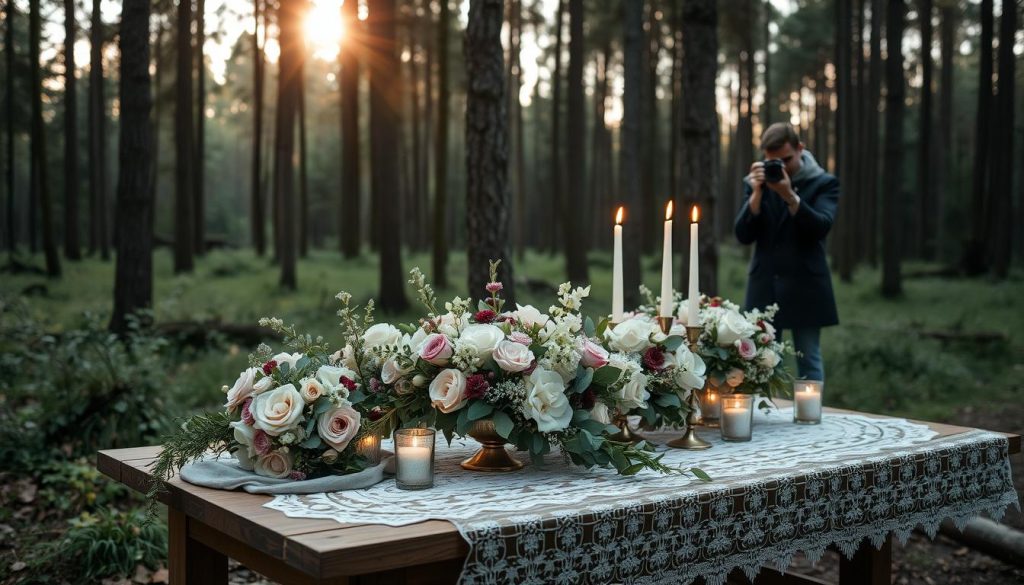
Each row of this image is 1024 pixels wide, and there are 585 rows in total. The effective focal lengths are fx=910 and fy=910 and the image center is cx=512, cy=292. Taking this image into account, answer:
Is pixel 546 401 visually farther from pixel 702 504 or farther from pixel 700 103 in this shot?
pixel 700 103

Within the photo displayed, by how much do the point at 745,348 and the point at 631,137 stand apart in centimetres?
934

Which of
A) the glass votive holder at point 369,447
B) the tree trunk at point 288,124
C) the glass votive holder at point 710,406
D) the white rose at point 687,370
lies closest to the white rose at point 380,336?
the glass votive holder at point 369,447

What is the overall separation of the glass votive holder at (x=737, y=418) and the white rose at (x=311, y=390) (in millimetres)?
1550

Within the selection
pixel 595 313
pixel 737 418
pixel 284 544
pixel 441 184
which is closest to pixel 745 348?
pixel 737 418

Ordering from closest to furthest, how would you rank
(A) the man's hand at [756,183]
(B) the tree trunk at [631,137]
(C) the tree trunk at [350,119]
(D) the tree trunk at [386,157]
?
(A) the man's hand at [756,183], (B) the tree trunk at [631,137], (D) the tree trunk at [386,157], (C) the tree trunk at [350,119]

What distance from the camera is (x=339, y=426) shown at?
2359 millimetres

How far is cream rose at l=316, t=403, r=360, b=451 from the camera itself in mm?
2328

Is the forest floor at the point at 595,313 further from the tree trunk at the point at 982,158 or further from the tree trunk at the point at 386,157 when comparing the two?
the tree trunk at the point at 982,158

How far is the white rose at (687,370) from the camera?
2.96 meters

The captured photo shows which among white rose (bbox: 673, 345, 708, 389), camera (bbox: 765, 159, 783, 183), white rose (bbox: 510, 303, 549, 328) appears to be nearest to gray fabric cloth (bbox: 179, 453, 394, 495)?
white rose (bbox: 510, 303, 549, 328)

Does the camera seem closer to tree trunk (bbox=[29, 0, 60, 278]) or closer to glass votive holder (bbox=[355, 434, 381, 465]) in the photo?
glass votive holder (bbox=[355, 434, 381, 465])

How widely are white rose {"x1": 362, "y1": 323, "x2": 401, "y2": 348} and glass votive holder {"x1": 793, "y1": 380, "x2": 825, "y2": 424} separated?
1.88 metres

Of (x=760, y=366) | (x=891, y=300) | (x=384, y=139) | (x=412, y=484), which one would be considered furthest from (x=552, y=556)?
(x=891, y=300)

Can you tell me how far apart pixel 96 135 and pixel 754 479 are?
27074 millimetres
